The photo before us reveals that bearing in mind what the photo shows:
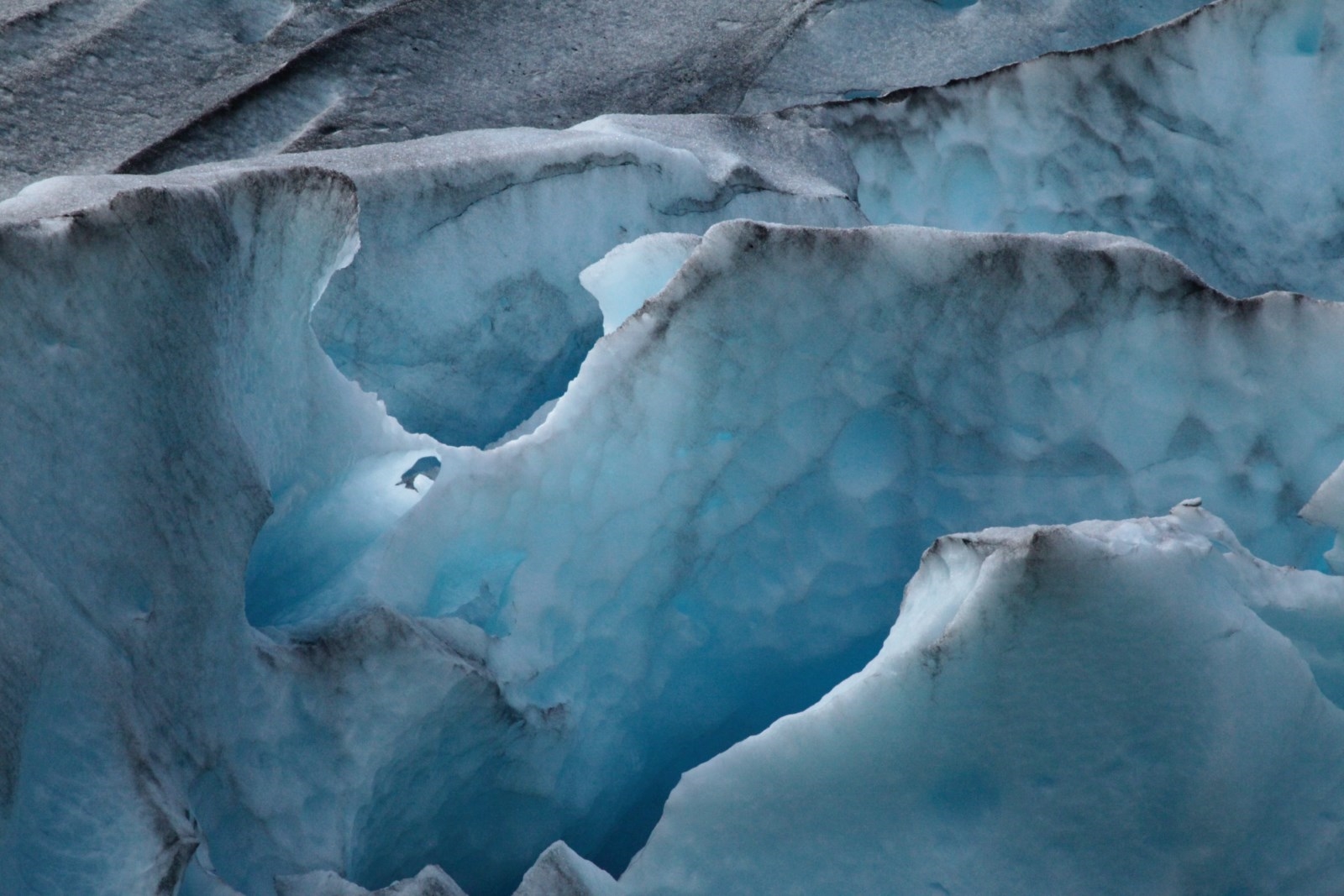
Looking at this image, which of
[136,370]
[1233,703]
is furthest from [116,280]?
[1233,703]

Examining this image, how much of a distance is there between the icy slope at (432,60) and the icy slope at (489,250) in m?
0.71

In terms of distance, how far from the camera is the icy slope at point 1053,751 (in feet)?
3.28

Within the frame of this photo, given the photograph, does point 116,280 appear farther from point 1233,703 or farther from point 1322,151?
point 1322,151

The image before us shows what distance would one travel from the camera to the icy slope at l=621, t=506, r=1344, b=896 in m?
Answer: 1.00

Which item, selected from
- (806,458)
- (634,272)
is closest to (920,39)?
(634,272)

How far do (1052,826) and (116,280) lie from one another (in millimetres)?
910

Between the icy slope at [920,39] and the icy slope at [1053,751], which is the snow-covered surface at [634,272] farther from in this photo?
the icy slope at [920,39]

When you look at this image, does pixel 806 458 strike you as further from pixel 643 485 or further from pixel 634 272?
pixel 634 272

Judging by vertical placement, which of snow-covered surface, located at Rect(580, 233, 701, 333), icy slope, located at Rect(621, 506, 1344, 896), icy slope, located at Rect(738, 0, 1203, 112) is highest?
snow-covered surface, located at Rect(580, 233, 701, 333)

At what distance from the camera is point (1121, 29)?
9.50ft

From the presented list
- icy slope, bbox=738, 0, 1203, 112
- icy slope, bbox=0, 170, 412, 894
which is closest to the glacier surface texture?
icy slope, bbox=0, 170, 412, 894

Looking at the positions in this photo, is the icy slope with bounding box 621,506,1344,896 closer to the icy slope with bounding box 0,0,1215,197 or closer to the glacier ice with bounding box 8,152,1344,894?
the glacier ice with bounding box 8,152,1344,894

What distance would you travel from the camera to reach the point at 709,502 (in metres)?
1.42

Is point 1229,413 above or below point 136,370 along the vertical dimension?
below
